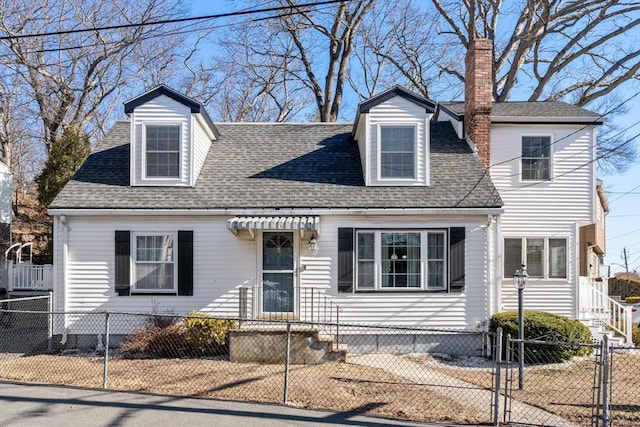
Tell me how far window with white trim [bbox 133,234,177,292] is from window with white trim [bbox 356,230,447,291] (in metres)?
4.06

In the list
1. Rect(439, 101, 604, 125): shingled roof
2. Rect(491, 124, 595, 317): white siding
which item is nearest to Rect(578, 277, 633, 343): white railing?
Rect(491, 124, 595, 317): white siding

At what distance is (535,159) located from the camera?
15062 mm

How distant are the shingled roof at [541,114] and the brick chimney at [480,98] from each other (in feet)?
1.09

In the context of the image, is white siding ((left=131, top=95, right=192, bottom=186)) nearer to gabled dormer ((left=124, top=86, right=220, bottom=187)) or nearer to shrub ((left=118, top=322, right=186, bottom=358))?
gabled dormer ((left=124, top=86, right=220, bottom=187))

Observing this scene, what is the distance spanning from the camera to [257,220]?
1249 cm

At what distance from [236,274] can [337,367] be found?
326 centimetres

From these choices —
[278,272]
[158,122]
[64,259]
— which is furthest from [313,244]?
[64,259]

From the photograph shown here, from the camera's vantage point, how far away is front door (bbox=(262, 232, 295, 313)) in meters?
13.3

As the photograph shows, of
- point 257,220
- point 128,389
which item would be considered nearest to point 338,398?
point 128,389

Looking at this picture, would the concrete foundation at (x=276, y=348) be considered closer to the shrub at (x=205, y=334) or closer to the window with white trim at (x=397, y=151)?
the shrub at (x=205, y=334)

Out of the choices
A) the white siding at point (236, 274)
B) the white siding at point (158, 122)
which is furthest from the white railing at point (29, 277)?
the white siding at point (158, 122)

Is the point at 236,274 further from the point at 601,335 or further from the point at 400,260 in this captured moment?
the point at 601,335

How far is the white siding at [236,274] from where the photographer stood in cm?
1317

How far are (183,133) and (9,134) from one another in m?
21.7
